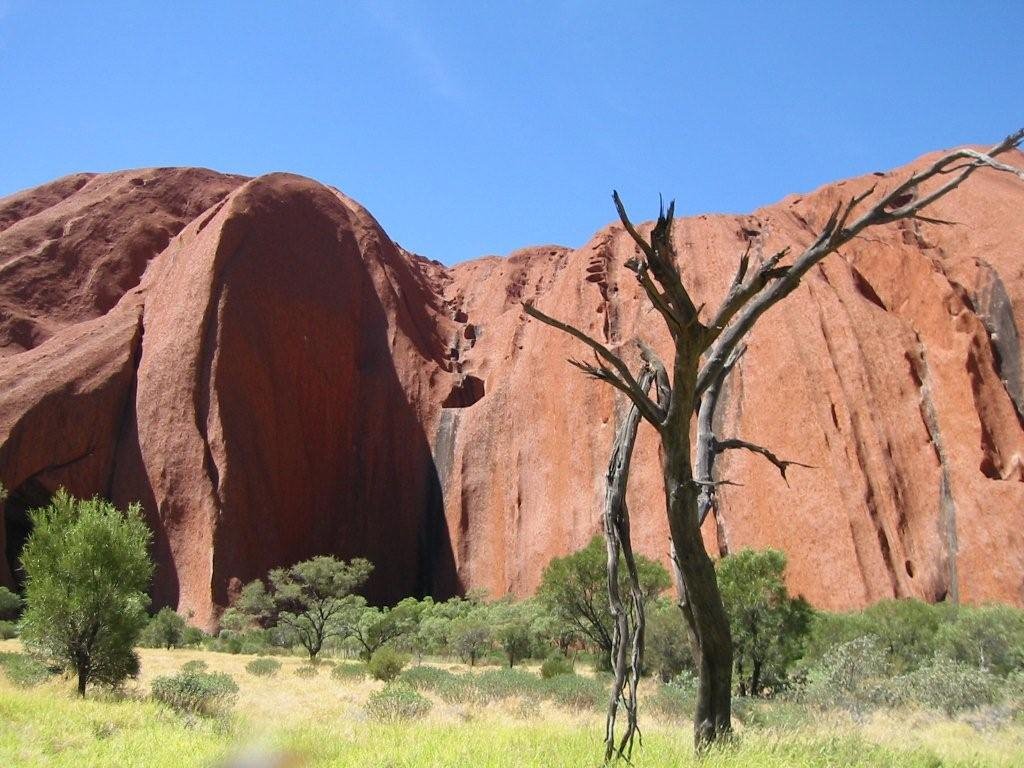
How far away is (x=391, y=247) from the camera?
57406mm

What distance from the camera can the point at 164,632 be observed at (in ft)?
98.5

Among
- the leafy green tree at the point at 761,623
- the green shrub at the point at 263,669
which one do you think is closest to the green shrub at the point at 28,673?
the green shrub at the point at 263,669

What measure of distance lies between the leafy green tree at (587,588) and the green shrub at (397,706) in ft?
32.6

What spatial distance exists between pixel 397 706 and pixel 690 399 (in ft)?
30.2

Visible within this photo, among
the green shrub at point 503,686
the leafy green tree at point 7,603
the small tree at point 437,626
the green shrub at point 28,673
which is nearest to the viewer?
the green shrub at point 28,673

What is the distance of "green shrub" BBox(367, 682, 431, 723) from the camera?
38.3 ft

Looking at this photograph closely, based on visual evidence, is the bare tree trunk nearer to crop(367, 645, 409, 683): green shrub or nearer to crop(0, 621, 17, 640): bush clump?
crop(367, 645, 409, 683): green shrub

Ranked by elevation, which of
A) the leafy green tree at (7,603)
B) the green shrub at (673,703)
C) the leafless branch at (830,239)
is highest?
the leafless branch at (830,239)

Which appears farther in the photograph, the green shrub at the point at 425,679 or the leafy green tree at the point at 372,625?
the leafy green tree at the point at 372,625

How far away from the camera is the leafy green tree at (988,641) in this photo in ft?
53.0

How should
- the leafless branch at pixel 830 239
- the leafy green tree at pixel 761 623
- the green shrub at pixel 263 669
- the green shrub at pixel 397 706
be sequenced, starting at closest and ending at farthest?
the leafless branch at pixel 830 239
the green shrub at pixel 397 706
the leafy green tree at pixel 761 623
the green shrub at pixel 263 669

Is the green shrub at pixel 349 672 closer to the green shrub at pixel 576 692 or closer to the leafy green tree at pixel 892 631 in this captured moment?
the green shrub at pixel 576 692

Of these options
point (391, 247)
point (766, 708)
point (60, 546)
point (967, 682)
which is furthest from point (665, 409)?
point (391, 247)

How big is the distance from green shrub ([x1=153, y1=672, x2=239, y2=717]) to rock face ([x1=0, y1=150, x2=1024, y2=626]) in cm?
2103
